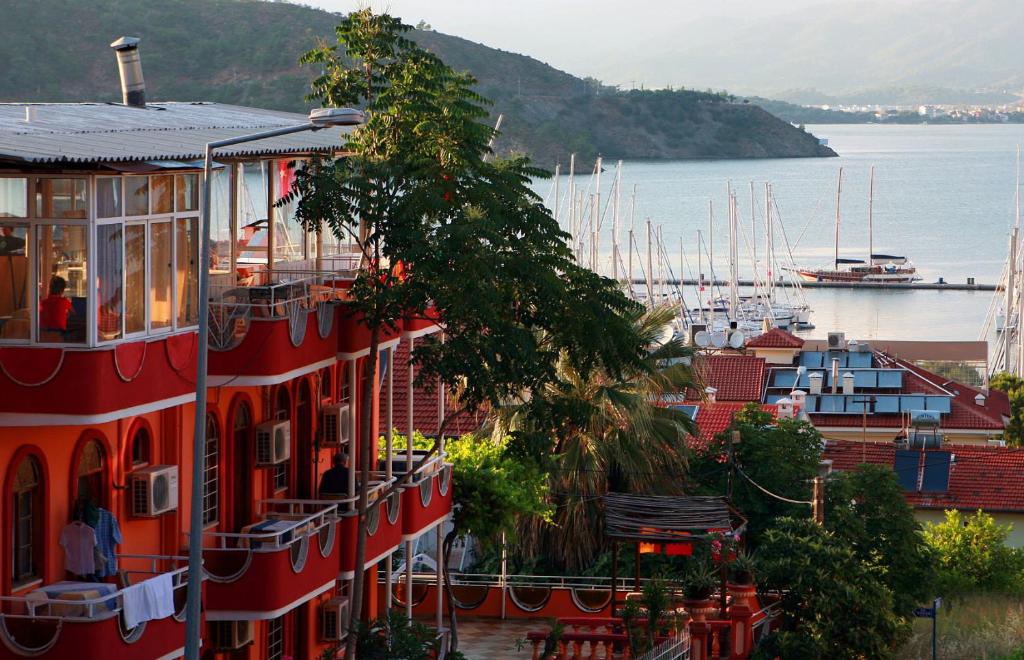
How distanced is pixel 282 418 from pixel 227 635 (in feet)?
10.2

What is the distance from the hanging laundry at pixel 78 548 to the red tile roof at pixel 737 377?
37.0 meters

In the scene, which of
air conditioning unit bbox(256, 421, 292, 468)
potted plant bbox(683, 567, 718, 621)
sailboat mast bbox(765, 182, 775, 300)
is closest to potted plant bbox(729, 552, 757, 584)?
potted plant bbox(683, 567, 718, 621)

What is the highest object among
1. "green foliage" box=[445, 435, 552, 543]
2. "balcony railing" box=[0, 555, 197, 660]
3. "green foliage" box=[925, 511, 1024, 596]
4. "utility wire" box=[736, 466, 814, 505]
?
"balcony railing" box=[0, 555, 197, 660]

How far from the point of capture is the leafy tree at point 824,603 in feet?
84.4

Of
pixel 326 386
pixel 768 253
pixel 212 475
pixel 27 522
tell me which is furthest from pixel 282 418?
pixel 768 253

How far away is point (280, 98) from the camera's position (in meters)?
161

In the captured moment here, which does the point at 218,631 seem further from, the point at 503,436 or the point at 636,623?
the point at 503,436

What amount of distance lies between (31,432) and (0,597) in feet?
4.95

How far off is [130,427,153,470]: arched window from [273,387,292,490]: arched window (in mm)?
3445

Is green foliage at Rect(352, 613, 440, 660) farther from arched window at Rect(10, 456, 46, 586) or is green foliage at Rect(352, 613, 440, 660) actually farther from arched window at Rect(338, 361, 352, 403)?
arched window at Rect(10, 456, 46, 586)

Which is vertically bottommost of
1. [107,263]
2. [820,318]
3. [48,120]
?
[820,318]

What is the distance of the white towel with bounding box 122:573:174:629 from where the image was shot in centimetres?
1487

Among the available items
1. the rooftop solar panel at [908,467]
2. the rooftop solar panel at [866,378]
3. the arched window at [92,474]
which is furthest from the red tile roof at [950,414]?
the arched window at [92,474]

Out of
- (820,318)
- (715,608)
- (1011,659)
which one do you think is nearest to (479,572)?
(715,608)
